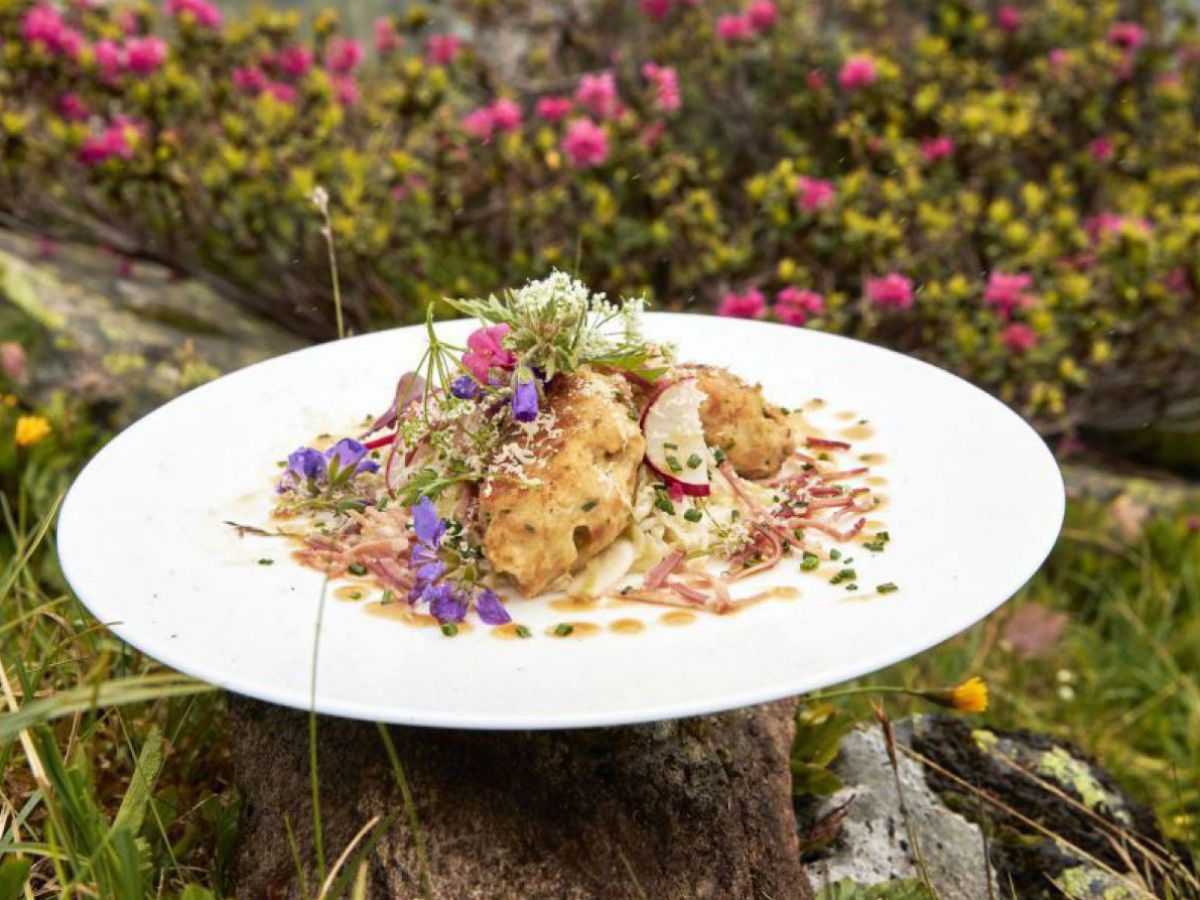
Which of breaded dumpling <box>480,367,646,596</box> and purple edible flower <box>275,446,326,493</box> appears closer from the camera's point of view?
breaded dumpling <box>480,367,646,596</box>

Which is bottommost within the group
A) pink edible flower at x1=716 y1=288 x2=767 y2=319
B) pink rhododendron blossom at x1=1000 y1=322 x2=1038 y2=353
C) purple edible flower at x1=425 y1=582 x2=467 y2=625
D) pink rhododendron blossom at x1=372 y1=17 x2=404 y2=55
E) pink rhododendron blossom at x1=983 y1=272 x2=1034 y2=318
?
pink rhododendron blossom at x1=1000 y1=322 x2=1038 y2=353

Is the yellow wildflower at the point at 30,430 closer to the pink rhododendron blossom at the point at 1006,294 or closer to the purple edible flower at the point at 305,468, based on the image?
the purple edible flower at the point at 305,468

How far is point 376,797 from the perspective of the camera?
6.68 feet

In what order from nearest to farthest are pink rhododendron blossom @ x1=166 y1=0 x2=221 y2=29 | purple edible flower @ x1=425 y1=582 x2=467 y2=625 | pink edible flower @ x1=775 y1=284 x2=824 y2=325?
purple edible flower @ x1=425 y1=582 x2=467 y2=625 < pink edible flower @ x1=775 y1=284 x2=824 y2=325 < pink rhododendron blossom @ x1=166 y1=0 x2=221 y2=29

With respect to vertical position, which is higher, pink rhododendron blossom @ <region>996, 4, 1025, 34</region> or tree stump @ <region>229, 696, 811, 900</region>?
pink rhododendron blossom @ <region>996, 4, 1025, 34</region>

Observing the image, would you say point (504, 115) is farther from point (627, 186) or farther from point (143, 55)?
point (143, 55)

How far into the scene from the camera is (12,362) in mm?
4129

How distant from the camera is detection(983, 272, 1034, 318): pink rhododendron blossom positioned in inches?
180

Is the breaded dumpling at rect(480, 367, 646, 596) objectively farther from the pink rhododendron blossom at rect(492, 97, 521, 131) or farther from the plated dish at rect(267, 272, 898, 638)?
the pink rhododendron blossom at rect(492, 97, 521, 131)

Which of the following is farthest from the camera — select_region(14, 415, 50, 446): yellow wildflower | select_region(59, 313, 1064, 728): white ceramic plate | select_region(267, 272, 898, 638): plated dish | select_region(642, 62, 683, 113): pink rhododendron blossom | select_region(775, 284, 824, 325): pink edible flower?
select_region(642, 62, 683, 113): pink rhododendron blossom

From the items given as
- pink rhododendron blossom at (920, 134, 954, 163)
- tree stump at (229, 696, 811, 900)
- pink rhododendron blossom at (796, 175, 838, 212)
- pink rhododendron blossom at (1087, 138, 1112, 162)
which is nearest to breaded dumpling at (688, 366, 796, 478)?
tree stump at (229, 696, 811, 900)

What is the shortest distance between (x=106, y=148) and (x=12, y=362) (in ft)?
3.39

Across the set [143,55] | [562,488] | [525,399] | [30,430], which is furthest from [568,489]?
[143,55]

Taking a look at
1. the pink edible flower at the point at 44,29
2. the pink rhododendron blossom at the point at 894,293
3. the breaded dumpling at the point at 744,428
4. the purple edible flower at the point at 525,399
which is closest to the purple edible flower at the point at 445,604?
the purple edible flower at the point at 525,399
